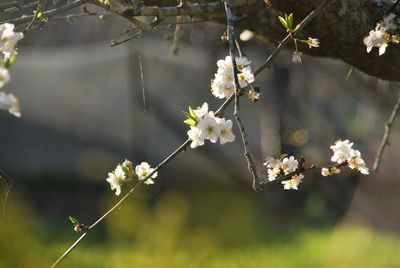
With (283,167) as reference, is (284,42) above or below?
above

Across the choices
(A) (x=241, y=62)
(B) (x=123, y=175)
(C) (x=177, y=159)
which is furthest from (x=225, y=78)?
(C) (x=177, y=159)

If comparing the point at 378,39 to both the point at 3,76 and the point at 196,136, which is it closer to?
the point at 196,136

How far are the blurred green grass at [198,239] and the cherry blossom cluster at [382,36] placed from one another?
2188 millimetres

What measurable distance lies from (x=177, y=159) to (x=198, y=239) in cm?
634

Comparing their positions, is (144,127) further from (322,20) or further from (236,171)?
(322,20)

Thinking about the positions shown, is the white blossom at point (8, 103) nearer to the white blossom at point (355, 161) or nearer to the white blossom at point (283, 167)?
the white blossom at point (283, 167)

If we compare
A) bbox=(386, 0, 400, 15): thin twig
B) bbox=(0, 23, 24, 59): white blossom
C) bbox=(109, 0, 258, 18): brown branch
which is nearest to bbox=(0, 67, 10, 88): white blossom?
bbox=(0, 23, 24, 59): white blossom

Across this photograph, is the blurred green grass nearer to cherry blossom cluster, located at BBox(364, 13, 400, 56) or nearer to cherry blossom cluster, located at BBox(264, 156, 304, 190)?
cherry blossom cluster, located at BBox(264, 156, 304, 190)

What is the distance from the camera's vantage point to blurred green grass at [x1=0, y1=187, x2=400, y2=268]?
4441mm

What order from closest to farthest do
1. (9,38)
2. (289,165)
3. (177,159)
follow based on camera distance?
(9,38), (289,165), (177,159)

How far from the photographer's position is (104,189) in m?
10.7

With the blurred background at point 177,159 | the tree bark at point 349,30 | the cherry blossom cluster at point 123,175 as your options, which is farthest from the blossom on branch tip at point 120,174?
the blurred background at point 177,159

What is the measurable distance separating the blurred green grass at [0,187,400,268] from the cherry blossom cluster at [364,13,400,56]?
2188mm

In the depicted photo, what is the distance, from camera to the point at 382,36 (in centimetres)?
250
